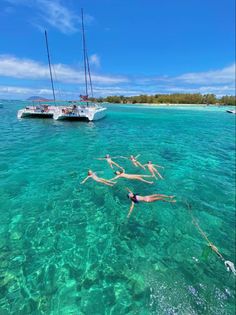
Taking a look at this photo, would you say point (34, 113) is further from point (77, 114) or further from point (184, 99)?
point (184, 99)

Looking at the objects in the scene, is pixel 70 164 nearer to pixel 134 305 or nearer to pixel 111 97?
pixel 134 305

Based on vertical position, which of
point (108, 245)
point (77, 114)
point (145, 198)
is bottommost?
point (108, 245)

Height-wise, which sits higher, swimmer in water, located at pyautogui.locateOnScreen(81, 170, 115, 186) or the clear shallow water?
swimmer in water, located at pyautogui.locateOnScreen(81, 170, 115, 186)

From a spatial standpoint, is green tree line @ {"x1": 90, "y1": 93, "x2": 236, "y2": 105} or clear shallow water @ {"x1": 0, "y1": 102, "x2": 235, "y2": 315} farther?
green tree line @ {"x1": 90, "y1": 93, "x2": 236, "y2": 105}

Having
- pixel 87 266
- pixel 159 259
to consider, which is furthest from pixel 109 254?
pixel 159 259

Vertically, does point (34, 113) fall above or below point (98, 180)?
above

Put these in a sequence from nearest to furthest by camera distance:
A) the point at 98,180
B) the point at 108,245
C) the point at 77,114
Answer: the point at 108,245, the point at 98,180, the point at 77,114

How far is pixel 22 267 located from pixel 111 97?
121 meters

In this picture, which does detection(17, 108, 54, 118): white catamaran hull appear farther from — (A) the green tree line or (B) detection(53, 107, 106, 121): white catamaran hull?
(A) the green tree line

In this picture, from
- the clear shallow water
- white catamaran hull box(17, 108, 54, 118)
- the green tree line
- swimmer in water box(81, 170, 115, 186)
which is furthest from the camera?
the green tree line

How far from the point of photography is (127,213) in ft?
20.4

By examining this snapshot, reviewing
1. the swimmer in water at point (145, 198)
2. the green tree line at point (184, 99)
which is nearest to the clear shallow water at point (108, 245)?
the swimmer in water at point (145, 198)

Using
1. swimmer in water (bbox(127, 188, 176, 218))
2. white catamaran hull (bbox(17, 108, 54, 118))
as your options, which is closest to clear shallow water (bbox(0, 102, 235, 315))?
swimmer in water (bbox(127, 188, 176, 218))

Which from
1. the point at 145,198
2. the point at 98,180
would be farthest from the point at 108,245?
the point at 98,180
